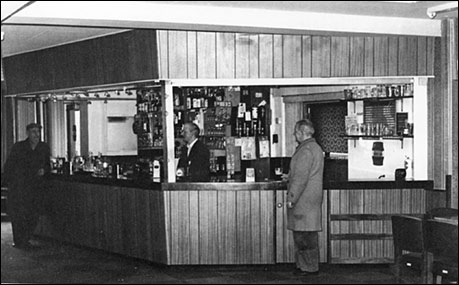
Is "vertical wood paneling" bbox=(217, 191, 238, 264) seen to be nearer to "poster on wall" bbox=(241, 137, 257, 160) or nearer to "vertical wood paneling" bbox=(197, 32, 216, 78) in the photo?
"vertical wood paneling" bbox=(197, 32, 216, 78)

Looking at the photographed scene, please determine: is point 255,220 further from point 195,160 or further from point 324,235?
point 195,160

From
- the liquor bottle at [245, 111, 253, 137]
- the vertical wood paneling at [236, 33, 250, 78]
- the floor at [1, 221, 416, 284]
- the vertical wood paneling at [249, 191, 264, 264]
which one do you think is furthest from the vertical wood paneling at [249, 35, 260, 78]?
the liquor bottle at [245, 111, 253, 137]

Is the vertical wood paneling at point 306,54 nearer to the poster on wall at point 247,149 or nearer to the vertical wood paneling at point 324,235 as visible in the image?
the vertical wood paneling at point 324,235

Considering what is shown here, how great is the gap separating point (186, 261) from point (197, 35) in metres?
2.61

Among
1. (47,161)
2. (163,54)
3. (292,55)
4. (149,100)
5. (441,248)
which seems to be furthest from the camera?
(149,100)

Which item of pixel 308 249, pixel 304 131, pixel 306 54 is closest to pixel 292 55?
pixel 306 54

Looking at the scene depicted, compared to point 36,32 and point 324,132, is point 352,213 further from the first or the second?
point 36,32

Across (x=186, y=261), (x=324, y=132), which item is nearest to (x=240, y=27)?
(x=186, y=261)

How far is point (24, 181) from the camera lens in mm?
10578

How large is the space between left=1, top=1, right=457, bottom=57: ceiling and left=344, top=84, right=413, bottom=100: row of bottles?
91 centimetres

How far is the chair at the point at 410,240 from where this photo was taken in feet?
20.8

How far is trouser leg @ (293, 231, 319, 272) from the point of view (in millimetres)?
8336

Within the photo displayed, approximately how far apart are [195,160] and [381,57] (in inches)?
99.5

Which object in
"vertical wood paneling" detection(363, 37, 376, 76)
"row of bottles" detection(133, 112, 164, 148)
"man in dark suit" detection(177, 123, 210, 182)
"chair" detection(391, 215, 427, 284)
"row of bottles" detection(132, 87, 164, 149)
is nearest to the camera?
"chair" detection(391, 215, 427, 284)
